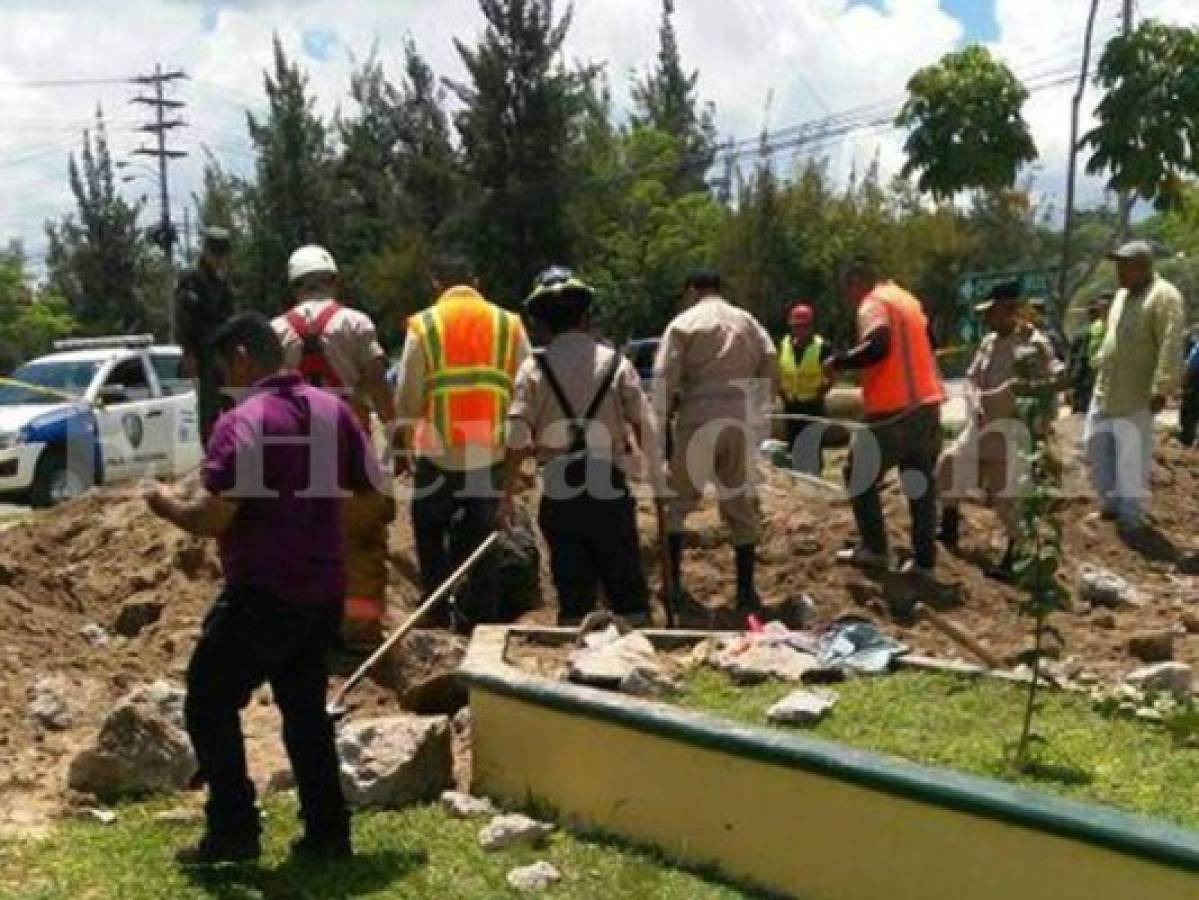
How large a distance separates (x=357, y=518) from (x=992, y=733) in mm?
3561

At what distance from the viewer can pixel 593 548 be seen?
25.4ft

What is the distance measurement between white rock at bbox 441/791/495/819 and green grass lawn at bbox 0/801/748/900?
69 mm

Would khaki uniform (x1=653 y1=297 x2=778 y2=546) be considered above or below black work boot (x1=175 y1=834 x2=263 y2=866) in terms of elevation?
above

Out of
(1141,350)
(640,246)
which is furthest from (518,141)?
(1141,350)

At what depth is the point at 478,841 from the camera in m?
5.55

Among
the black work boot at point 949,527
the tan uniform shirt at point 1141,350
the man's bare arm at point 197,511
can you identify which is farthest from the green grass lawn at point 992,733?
the tan uniform shirt at point 1141,350

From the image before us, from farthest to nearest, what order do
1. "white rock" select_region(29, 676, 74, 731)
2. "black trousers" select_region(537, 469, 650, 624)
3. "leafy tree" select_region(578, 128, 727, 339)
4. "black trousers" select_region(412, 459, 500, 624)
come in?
1. "leafy tree" select_region(578, 128, 727, 339)
2. "black trousers" select_region(412, 459, 500, 624)
3. "black trousers" select_region(537, 469, 650, 624)
4. "white rock" select_region(29, 676, 74, 731)

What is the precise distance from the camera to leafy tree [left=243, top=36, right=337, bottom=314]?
42.4 m

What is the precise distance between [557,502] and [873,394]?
254 cm

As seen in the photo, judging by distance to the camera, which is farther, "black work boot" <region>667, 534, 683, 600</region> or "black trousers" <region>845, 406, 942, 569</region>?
"black trousers" <region>845, 406, 942, 569</region>

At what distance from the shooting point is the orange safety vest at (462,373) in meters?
8.13

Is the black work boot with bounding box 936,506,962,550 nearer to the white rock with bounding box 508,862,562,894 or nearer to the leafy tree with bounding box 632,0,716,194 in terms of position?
the white rock with bounding box 508,862,562,894

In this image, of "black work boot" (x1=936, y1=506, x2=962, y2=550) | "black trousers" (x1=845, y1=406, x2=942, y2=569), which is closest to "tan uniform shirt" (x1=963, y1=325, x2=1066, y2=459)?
"black work boot" (x1=936, y1=506, x2=962, y2=550)

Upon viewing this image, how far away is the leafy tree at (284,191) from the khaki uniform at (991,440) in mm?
33179
